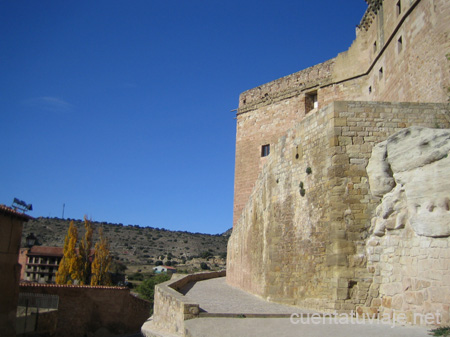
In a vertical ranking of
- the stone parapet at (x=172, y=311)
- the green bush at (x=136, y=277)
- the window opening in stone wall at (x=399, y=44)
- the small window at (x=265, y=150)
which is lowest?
the green bush at (x=136, y=277)

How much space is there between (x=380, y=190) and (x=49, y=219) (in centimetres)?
6592

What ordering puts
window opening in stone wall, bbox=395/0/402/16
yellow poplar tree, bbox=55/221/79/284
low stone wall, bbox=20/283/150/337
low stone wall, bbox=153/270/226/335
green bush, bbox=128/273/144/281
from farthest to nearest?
green bush, bbox=128/273/144/281 < yellow poplar tree, bbox=55/221/79/284 < low stone wall, bbox=20/283/150/337 < window opening in stone wall, bbox=395/0/402/16 < low stone wall, bbox=153/270/226/335

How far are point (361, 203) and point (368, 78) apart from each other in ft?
30.8

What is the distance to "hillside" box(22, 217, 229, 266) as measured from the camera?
2250 inches

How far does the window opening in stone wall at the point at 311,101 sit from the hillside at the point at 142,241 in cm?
3930

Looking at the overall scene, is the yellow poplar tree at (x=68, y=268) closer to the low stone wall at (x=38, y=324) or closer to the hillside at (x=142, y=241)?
the low stone wall at (x=38, y=324)

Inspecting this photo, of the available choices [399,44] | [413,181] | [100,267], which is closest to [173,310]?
[413,181]

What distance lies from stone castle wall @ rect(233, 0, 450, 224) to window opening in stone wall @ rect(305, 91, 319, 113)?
47mm

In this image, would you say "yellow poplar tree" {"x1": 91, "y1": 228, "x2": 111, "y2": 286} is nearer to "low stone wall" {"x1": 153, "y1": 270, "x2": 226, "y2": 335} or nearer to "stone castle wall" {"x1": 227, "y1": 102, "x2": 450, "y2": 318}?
"low stone wall" {"x1": 153, "y1": 270, "x2": 226, "y2": 335}

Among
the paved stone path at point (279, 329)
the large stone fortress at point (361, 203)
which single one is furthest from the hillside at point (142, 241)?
the paved stone path at point (279, 329)

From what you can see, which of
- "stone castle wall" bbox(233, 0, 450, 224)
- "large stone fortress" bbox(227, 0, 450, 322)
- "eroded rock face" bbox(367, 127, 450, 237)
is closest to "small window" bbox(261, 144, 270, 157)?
"stone castle wall" bbox(233, 0, 450, 224)

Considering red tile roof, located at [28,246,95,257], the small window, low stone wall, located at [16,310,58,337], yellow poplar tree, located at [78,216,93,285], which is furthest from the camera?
red tile roof, located at [28,246,95,257]

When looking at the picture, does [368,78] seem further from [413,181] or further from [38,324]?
[38,324]

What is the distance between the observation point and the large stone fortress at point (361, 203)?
26.2 feet
